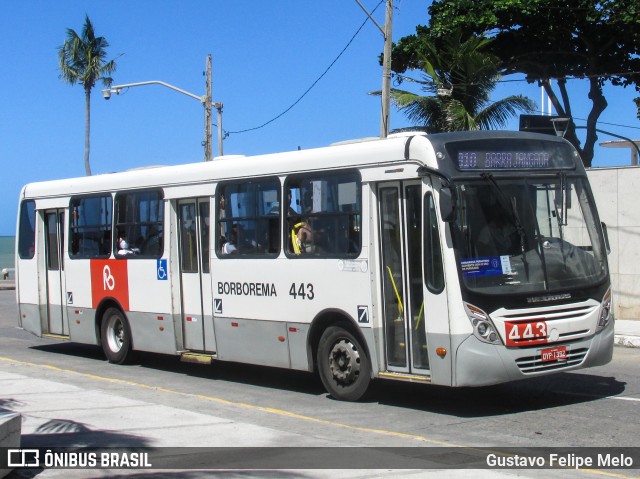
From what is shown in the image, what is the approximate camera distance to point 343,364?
11.8m

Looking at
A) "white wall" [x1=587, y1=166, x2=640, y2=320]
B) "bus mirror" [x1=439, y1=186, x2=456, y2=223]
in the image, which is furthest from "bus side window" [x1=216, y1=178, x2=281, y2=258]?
"white wall" [x1=587, y1=166, x2=640, y2=320]

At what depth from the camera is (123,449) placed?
867 centimetres

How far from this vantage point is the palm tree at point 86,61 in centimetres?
5447

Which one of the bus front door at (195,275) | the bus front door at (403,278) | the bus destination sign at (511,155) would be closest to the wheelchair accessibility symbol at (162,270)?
the bus front door at (195,275)

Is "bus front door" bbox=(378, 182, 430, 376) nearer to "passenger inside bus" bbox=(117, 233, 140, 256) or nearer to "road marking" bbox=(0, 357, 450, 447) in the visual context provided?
"road marking" bbox=(0, 357, 450, 447)

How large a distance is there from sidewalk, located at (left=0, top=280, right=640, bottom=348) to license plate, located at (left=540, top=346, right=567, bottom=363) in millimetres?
7018

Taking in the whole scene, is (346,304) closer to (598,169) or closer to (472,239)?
(472,239)

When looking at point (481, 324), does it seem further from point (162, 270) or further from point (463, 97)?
point (463, 97)

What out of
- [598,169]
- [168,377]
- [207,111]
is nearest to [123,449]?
[168,377]

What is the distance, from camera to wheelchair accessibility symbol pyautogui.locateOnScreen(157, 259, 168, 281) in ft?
48.5

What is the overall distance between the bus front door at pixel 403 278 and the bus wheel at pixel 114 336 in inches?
252

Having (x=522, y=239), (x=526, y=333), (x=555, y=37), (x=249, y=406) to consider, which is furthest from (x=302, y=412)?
(x=555, y=37)

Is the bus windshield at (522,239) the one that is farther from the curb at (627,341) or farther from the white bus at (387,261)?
the curb at (627,341)

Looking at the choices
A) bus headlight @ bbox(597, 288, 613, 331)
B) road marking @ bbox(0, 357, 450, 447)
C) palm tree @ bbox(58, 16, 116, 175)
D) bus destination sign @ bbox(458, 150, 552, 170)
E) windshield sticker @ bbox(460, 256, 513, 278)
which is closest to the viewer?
road marking @ bbox(0, 357, 450, 447)
